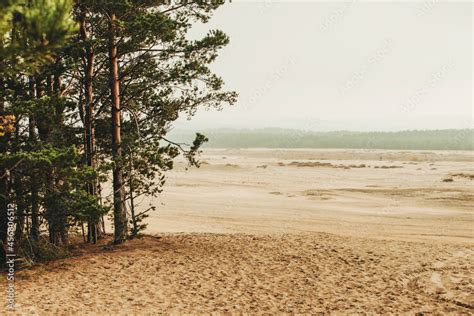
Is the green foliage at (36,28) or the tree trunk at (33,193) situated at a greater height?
the green foliage at (36,28)

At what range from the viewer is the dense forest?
11.1 m

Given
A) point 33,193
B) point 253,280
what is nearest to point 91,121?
point 33,193

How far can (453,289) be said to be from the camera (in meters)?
11.1

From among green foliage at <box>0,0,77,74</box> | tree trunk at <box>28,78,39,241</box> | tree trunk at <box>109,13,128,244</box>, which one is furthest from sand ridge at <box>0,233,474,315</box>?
green foliage at <box>0,0,77,74</box>

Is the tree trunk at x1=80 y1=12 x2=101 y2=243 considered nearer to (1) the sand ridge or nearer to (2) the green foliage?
(1) the sand ridge

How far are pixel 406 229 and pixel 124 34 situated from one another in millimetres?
16501

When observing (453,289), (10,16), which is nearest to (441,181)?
(453,289)

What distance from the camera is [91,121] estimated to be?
14.0 m

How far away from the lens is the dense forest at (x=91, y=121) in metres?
11.1

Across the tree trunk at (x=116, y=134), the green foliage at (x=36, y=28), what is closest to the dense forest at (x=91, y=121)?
the tree trunk at (x=116, y=134)

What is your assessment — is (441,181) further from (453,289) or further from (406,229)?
(453,289)

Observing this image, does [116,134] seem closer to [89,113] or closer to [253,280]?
[89,113]
